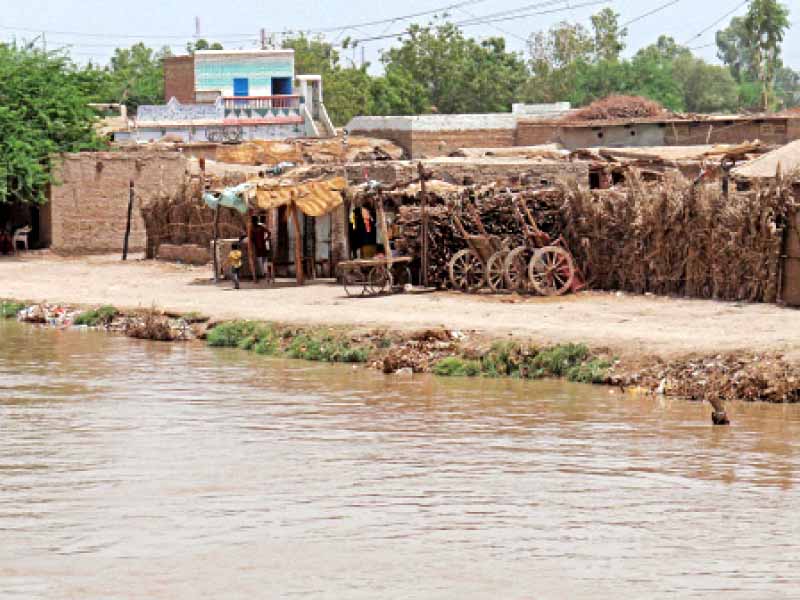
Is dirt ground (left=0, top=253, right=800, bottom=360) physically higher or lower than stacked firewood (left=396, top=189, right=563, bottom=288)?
lower

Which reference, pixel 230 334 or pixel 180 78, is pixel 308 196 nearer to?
pixel 230 334

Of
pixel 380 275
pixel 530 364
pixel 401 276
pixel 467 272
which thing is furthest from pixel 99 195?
pixel 530 364

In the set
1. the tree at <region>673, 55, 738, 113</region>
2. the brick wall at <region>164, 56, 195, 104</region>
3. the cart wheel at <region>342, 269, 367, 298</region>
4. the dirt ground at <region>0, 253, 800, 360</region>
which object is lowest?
the dirt ground at <region>0, 253, 800, 360</region>

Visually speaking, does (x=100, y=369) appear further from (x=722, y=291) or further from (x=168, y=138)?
(x=168, y=138)

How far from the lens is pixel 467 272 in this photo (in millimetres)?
22000

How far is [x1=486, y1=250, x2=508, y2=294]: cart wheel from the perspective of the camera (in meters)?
21.5

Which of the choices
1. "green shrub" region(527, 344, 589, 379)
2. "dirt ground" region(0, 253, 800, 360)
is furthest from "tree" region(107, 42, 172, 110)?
"green shrub" region(527, 344, 589, 379)

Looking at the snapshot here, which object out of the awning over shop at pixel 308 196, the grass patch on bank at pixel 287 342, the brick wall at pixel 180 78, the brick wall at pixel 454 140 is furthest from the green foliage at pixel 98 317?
the brick wall at pixel 180 78

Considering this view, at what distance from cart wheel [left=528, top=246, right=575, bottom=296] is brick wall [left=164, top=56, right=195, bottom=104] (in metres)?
42.4

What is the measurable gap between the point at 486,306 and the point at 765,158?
6.06 metres

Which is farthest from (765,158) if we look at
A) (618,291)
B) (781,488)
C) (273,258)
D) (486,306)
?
(781,488)

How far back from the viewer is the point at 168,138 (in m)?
45.8

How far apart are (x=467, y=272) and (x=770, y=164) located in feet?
16.5

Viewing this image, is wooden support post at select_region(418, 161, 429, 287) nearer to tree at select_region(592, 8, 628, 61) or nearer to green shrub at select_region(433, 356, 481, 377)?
green shrub at select_region(433, 356, 481, 377)
